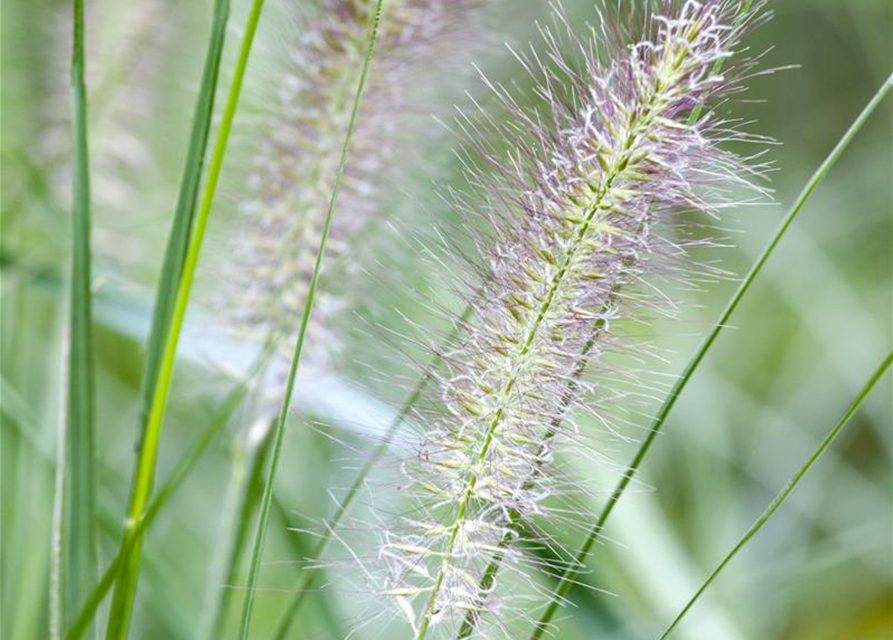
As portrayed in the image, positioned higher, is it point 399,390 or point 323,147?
point 323,147

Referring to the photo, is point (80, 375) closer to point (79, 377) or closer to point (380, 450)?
point (79, 377)

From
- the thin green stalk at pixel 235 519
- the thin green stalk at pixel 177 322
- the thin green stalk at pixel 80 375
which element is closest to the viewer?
the thin green stalk at pixel 177 322

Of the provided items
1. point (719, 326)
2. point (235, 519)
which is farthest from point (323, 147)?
point (719, 326)

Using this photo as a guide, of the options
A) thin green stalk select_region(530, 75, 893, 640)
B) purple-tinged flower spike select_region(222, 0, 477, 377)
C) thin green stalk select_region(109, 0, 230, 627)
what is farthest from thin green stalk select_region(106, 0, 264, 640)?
purple-tinged flower spike select_region(222, 0, 477, 377)

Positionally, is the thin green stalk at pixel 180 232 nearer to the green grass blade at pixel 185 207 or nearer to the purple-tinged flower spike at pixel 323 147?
the green grass blade at pixel 185 207

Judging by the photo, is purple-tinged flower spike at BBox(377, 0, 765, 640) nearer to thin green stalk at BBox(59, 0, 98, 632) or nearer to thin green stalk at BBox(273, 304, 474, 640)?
thin green stalk at BBox(273, 304, 474, 640)

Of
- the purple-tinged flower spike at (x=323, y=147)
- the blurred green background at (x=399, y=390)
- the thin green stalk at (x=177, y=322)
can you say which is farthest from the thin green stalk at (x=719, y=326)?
the purple-tinged flower spike at (x=323, y=147)
